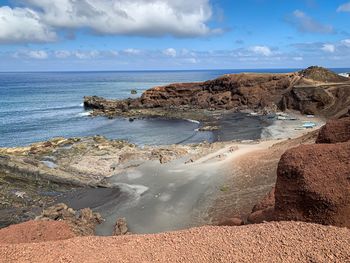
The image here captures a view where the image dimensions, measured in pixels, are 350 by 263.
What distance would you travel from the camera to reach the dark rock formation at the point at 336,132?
16.4 meters

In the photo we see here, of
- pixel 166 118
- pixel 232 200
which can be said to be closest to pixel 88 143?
pixel 232 200

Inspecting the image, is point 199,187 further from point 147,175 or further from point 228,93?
point 228,93

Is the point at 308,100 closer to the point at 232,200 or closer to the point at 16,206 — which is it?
the point at 232,200

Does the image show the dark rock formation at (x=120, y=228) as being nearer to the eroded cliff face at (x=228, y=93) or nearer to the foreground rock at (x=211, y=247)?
the foreground rock at (x=211, y=247)

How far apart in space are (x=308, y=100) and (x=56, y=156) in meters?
47.4

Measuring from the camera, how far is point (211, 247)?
10.8m

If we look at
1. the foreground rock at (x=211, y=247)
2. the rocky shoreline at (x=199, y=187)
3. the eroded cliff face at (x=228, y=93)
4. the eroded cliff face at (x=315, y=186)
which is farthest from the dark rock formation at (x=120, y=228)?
the eroded cliff face at (x=228, y=93)

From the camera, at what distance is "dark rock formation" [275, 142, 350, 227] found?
12.6 metres

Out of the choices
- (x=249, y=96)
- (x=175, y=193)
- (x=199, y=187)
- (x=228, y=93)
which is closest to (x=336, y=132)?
(x=199, y=187)

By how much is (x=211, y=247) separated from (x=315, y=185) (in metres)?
4.38

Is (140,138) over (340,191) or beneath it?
beneath

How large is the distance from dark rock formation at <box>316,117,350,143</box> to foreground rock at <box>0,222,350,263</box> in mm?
6190

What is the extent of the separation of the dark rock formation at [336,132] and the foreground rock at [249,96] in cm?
5202

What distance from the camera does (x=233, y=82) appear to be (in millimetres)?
89688
